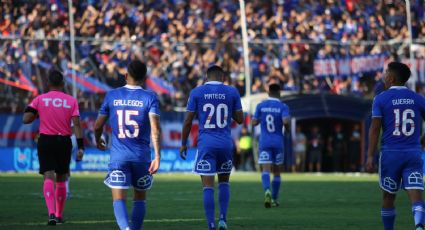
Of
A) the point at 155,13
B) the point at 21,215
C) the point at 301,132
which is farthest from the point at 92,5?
the point at 21,215

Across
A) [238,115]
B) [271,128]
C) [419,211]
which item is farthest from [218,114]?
[271,128]

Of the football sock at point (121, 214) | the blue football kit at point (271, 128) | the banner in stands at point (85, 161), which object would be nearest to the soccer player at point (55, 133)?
the football sock at point (121, 214)

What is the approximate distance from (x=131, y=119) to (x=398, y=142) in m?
3.06

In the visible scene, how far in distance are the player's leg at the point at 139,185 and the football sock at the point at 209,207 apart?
1.64 meters

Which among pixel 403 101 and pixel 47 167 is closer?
pixel 403 101

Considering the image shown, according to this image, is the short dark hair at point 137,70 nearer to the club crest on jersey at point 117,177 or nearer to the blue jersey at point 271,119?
the club crest on jersey at point 117,177

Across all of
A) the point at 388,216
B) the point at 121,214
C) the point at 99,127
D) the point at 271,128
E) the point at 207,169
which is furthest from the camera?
the point at 271,128

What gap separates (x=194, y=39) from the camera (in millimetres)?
39000

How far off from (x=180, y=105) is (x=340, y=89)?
21.9 ft

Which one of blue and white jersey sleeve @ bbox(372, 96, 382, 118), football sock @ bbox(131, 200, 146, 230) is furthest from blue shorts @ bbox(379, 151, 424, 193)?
football sock @ bbox(131, 200, 146, 230)

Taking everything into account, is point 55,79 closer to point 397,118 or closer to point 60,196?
point 60,196

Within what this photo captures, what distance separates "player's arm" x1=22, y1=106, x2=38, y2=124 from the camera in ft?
45.6

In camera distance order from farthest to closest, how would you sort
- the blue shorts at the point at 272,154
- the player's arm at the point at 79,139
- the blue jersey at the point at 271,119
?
the blue shorts at the point at 272,154
the blue jersey at the point at 271,119
the player's arm at the point at 79,139

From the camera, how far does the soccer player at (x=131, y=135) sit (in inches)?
426
